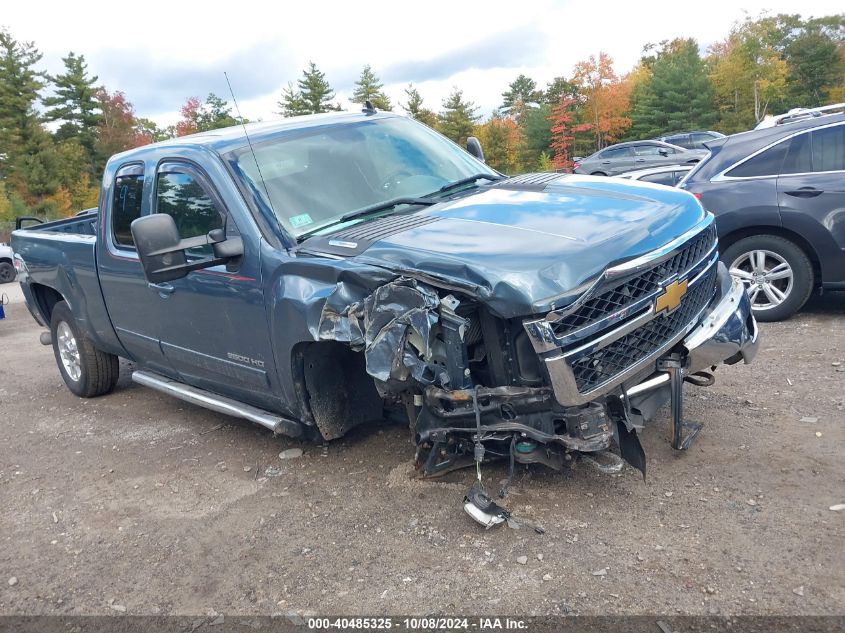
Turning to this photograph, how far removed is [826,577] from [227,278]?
3.17 metres

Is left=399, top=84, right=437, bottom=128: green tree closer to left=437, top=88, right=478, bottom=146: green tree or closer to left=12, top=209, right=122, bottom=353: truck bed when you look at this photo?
left=437, top=88, right=478, bottom=146: green tree

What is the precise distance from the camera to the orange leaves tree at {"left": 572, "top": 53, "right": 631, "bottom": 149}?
50.8 meters

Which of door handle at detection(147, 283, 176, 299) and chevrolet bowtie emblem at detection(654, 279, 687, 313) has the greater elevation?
door handle at detection(147, 283, 176, 299)

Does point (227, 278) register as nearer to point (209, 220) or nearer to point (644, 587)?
point (209, 220)

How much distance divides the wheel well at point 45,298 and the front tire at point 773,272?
5982 mm

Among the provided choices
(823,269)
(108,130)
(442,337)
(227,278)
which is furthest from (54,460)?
A: (108,130)

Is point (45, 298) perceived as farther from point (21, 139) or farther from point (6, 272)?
point (21, 139)

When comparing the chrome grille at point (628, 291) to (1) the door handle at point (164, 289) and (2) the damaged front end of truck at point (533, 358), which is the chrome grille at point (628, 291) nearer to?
(2) the damaged front end of truck at point (533, 358)

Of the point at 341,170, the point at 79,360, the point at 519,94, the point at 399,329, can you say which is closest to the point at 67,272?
the point at 79,360

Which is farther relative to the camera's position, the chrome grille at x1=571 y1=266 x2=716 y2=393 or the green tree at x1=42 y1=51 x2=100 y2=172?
the green tree at x1=42 y1=51 x2=100 y2=172

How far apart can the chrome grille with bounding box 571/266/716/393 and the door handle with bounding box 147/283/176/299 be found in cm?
268

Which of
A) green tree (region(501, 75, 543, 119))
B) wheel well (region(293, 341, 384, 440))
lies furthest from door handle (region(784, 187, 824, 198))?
green tree (region(501, 75, 543, 119))

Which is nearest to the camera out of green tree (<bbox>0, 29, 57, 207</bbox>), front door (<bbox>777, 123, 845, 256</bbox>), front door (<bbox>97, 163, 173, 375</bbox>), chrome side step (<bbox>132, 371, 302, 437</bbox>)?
chrome side step (<bbox>132, 371, 302, 437</bbox>)

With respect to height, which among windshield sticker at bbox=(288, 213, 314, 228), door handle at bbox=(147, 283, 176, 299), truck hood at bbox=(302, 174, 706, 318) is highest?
windshield sticker at bbox=(288, 213, 314, 228)
